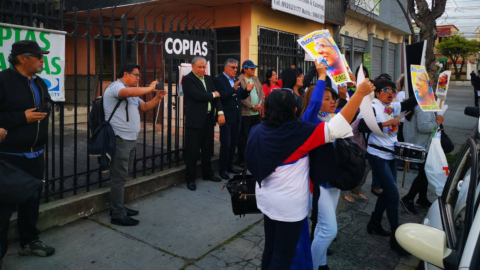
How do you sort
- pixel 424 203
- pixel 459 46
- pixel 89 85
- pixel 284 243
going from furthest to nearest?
pixel 459 46 → pixel 424 203 → pixel 89 85 → pixel 284 243

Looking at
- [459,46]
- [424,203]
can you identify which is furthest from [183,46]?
[459,46]

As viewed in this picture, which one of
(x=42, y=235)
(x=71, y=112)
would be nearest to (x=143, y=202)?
(x=42, y=235)

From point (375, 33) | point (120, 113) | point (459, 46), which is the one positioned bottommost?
point (120, 113)

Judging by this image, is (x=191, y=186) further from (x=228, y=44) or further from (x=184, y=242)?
(x=228, y=44)

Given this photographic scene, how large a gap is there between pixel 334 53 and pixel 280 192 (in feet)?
5.54

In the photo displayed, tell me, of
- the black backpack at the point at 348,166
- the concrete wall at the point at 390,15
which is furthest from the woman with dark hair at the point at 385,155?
the concrete wall at the point at 390,15

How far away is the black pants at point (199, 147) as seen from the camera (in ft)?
19.2

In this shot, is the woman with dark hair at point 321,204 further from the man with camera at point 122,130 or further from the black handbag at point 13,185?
the black handbag at point 13,185

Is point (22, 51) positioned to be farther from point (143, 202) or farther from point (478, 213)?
point (478, 213)

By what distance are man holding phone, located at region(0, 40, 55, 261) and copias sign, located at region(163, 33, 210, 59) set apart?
2.41m

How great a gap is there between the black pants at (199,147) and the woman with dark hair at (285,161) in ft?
10.3

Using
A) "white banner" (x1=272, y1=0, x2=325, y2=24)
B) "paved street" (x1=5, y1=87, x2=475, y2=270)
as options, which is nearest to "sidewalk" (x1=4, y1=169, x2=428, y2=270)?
"paved street" (x1=5, y1=87, x2=475, y2=270)

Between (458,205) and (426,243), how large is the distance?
24.4 inches

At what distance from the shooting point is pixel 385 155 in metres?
4.07
